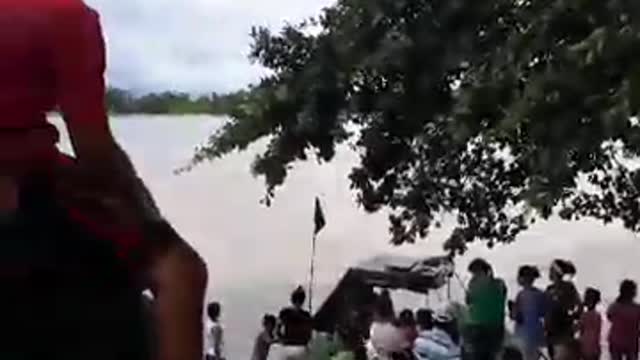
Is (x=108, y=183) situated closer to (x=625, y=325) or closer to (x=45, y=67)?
(x=45, y=67)

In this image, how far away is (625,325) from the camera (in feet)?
40.6

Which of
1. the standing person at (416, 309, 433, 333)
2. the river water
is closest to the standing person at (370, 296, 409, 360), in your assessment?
the standing person at (416, 309, 433, 333)

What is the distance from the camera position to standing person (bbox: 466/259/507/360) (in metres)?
11.7

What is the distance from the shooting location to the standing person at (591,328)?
12.0 metres

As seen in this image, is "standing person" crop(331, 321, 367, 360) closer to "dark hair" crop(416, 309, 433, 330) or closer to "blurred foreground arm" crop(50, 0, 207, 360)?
"dark hair" crop(416, 309, 433, 330)

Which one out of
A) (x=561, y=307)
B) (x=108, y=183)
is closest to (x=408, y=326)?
(x=561, y=307)

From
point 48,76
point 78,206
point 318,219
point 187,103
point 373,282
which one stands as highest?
point 187,103

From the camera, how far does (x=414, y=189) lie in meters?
10.7

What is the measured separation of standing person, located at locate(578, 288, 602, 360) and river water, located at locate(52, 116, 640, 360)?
3662mm

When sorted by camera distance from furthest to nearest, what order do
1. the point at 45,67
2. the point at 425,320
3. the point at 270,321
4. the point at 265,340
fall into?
the point at 270,321
the point at 265,340
the point at 425,320
the point at 45,67

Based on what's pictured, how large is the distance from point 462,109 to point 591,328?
15.8ft

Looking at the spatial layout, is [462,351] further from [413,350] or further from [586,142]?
[586,142]

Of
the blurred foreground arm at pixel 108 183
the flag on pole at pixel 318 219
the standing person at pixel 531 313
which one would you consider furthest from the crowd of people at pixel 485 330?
the blurred foreground arm at pixel 108 183

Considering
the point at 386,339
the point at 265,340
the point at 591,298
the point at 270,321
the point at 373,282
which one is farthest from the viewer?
the point at 373,282
